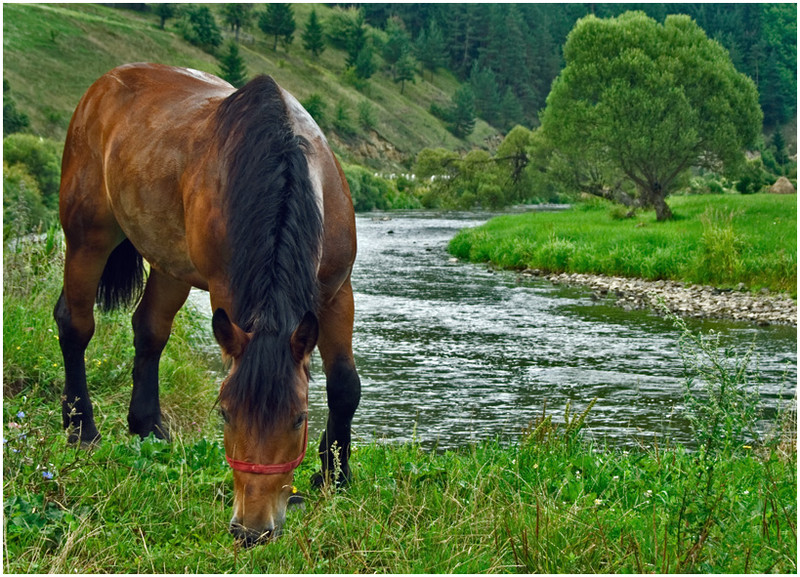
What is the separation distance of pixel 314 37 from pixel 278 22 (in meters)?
4.54

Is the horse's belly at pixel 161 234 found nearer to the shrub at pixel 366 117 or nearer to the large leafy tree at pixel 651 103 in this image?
the large leafy tree at pixel 651 103

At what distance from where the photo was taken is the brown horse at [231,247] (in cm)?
269

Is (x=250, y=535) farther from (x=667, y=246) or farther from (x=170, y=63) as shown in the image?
(x=170, y=63)

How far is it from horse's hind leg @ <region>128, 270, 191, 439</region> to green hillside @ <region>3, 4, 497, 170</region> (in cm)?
4253

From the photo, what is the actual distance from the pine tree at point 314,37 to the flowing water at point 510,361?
237 ft

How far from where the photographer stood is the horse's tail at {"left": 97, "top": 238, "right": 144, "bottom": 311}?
5.28m

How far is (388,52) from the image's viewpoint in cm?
9888

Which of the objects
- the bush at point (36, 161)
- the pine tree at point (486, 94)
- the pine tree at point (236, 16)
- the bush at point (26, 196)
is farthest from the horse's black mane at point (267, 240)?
the pine tree at point (486, 94)

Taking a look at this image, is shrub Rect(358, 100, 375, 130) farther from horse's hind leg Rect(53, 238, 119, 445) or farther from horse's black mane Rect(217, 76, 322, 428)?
horse's black mane Rect(217, 76, 322, 428)

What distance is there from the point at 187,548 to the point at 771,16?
78604 mm

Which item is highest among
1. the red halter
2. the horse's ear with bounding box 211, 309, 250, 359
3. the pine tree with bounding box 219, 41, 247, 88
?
the pine tree with bounding box 219, 41, 247, 88

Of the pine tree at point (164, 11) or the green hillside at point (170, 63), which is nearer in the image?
the green hillside at point (170, 63)

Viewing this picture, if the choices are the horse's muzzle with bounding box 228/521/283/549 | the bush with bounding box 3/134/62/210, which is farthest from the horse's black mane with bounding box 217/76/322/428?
the bush with bounding box 3/134/62/210

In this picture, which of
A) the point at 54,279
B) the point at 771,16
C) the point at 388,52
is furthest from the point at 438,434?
the point at 388,52
